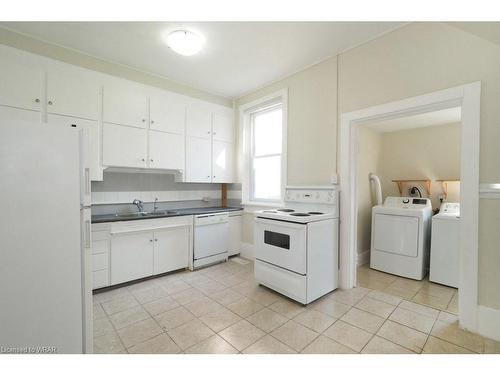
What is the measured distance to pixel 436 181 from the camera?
138 inches

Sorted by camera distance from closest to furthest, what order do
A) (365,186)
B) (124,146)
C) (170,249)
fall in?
(124,146), (170,249), (365,186)

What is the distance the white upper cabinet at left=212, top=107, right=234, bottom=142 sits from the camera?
145 inches

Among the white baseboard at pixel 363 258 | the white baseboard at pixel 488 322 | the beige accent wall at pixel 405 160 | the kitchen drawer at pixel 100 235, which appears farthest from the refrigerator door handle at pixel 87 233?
the white baseboard at pixel 363 258

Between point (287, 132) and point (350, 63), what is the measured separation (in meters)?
1.07

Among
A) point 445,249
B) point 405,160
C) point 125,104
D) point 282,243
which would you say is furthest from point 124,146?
point 405,160

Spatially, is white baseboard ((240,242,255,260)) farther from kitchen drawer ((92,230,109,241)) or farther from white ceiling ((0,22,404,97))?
white ceiling ((0,22,404,97))

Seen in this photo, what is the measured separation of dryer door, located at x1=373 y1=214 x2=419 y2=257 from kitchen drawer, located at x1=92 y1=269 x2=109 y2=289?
342 cm

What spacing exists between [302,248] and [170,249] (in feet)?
5.80

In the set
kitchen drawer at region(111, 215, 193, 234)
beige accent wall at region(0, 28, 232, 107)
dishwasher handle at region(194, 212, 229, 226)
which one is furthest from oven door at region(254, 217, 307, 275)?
beige accent wall at region(0, 28, 232, 107)

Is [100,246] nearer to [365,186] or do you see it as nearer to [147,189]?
[147,189]

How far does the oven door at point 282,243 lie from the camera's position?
2.20 meters

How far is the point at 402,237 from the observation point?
2.93 metres

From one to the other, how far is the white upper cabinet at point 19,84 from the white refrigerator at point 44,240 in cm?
151
